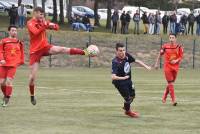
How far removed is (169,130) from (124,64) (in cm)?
224

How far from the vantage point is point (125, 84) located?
14805 millimetres

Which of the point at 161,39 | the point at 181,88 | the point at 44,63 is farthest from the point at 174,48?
the point at 161,39

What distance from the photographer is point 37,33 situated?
15.6 meters

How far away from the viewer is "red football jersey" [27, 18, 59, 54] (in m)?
15.6

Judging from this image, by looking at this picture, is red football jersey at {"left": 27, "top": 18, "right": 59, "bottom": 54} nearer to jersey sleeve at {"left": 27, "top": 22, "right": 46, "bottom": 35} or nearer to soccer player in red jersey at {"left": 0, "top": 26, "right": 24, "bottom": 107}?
jersey sleeve at {"left": 27, "top": 22, "right": 46, "bottom": 35}

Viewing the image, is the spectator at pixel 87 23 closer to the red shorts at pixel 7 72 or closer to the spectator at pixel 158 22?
the spectator at pixel 158 22

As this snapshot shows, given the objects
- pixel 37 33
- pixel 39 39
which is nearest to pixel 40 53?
pixel 39 39

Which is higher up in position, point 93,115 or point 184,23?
point 93,115

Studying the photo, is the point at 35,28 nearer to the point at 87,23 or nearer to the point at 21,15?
the point at 21,15

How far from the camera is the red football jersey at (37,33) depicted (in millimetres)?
15602

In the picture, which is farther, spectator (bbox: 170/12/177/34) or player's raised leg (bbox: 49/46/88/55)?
spectator (bbox: 170/12/177/34)

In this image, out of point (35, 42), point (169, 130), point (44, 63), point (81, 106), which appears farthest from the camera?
point (44, 63)

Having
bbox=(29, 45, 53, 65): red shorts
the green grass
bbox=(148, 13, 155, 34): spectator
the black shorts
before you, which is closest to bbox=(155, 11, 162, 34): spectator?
bbox=(148, 13, 155, 34): spectator

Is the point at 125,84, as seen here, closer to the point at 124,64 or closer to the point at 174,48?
the point at 124,64
